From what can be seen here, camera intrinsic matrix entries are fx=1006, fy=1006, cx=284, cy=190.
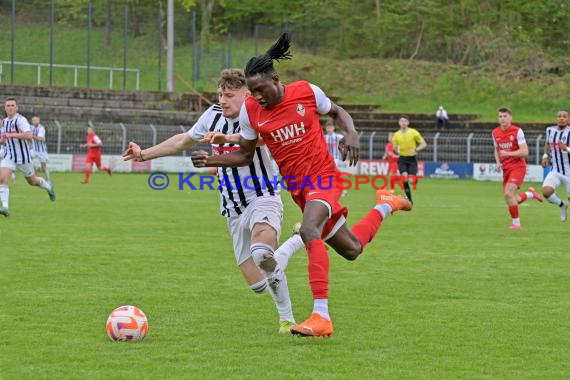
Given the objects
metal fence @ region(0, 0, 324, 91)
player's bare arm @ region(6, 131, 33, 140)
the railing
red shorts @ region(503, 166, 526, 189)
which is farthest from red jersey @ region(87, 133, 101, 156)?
red shorts @ region(503, 166, 526, 189)

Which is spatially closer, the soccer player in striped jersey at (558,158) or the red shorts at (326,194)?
the red shorts at (326,194)

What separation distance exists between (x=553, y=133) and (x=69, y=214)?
29.6 ft

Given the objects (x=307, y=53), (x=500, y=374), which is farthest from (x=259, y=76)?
(x=307, y=53)

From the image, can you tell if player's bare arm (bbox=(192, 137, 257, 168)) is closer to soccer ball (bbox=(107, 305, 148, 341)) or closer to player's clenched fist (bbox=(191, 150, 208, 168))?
player's clenched fist (bbox=(191, 150, 208, 168))

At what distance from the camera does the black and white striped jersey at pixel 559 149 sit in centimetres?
1772

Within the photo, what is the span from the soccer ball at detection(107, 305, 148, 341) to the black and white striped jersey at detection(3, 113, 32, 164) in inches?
466

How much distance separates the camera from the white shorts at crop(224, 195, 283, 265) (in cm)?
750

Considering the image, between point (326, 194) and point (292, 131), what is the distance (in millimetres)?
521

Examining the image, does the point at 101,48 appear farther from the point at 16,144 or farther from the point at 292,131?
the point at 292,131

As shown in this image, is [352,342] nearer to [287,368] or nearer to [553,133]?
[287,368]

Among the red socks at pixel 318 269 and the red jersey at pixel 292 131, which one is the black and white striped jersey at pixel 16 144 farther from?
the red socks at pixel 318 269

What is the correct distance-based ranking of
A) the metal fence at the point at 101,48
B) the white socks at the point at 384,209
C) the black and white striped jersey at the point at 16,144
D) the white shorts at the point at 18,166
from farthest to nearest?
the metal fence at the point at 101,48 → the white shorts at the point at 18,166 → the black and white striped jersey at the point at 16,144 → the white socks at the point at 384,209

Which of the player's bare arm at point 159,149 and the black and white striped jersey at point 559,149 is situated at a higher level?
the player's bare arm at point 159,149

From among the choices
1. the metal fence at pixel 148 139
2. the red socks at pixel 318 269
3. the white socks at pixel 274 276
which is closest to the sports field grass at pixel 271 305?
the white socks at pixel 274 276
